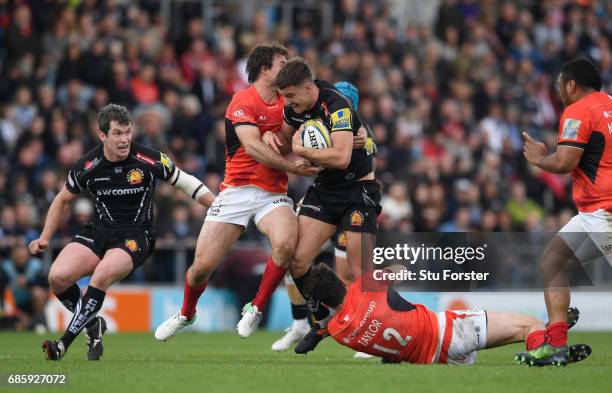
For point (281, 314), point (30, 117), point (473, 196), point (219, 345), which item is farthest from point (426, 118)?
point (219, 345)

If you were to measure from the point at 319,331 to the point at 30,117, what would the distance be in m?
9.31

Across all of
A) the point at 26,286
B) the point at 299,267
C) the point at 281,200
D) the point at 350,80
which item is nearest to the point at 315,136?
the point at 281,200

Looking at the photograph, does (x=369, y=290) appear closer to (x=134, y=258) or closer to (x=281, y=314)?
(x=134, y=258)

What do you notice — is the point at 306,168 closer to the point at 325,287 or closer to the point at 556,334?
the point at 325,287

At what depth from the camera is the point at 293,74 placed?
10.5 metres

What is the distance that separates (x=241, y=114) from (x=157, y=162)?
104 centimetres

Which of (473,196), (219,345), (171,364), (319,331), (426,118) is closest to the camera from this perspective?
(171,364)

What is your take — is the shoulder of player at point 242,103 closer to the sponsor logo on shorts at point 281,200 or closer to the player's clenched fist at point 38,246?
the sponsor logo on shorts at point 281,200

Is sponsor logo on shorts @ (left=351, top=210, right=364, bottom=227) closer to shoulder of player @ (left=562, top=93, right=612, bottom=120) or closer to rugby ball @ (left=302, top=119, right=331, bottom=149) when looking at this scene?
rugby ball @ (left=302, top=119, right=331, bottom=149)

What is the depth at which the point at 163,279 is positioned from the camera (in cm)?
1858

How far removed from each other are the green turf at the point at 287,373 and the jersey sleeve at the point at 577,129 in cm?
188

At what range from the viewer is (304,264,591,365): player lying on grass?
9.47 m

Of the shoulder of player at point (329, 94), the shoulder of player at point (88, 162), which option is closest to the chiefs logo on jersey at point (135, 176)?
the shoulder of player at point (88, 162)

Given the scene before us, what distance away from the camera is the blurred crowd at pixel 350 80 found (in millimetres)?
18750
